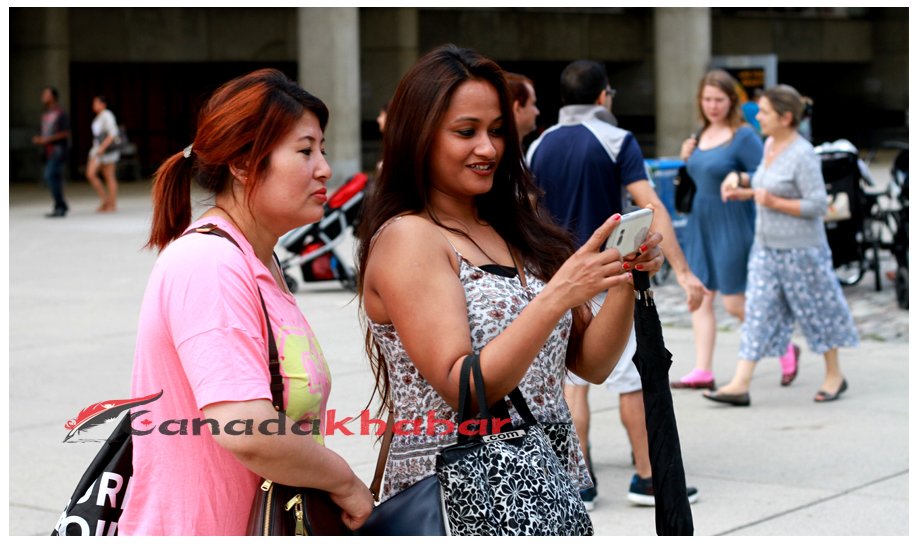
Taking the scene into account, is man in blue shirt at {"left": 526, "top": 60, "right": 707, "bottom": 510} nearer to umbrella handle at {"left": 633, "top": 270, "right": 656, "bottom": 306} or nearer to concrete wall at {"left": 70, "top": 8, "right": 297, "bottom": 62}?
umbrella handle at {"left": 633, "top": 270, "right": 656, "bottom": 306}

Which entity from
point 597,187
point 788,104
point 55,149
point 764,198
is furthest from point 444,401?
point 55,149

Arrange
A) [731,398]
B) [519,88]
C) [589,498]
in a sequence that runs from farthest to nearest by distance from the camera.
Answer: [731,398], [519,88], [589,498]

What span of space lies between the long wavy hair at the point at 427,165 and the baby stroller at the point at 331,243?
7875mm

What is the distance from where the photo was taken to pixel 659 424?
2518 millimetres

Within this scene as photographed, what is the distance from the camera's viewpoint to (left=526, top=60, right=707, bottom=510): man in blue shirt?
183 inches

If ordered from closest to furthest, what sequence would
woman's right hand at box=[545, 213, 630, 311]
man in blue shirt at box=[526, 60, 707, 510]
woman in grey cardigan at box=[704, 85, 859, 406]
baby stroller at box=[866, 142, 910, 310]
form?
1. woman's right hand at box=[545, 213, 630, 311]
2. man in blue shirt at box=[526, 60, 707, 510]
3. woman in grey cardigan at box=[704, 85, 859, 406]
4. baby stroller at box=[866, 142, 910, 310]

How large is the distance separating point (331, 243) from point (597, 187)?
602 centimetres

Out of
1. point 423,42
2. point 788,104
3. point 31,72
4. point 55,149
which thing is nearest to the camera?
point 788,104

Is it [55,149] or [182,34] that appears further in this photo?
[182,34]

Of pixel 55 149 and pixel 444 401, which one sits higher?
pixel 55 149

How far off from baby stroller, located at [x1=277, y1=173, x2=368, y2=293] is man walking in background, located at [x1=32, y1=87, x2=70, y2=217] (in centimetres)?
903

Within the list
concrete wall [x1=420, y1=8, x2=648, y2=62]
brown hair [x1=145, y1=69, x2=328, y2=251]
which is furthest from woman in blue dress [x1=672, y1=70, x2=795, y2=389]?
concrete wall [x1=420, y1=8, x2=648, y2=62]

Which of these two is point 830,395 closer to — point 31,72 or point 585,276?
point 585,276
